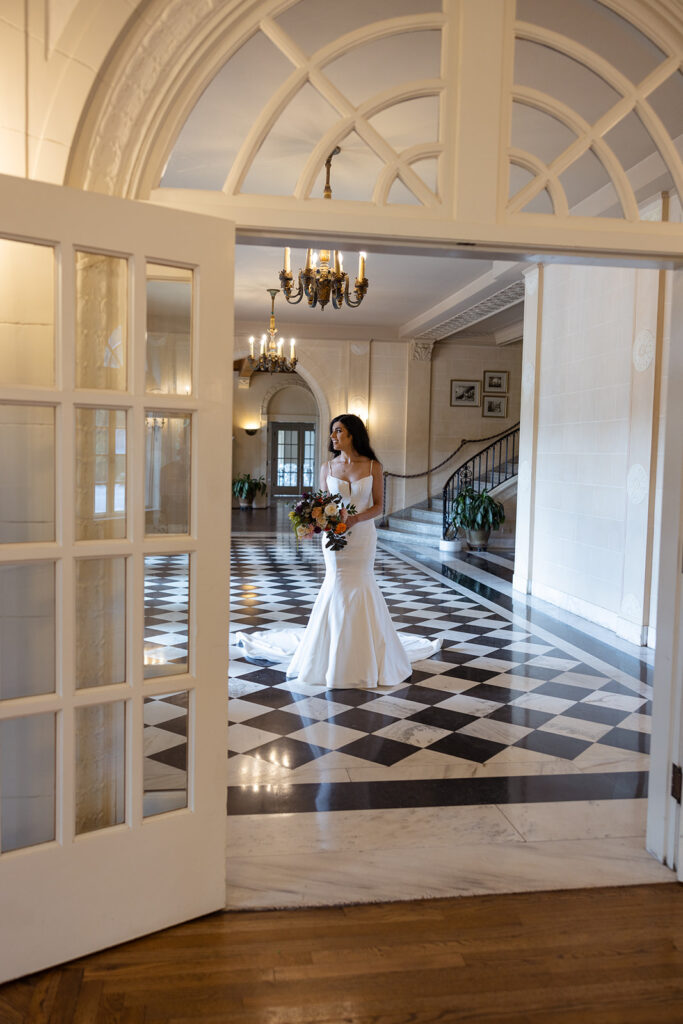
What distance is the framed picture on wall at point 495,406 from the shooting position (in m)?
17.2

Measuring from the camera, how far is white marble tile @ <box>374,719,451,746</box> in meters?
4.20

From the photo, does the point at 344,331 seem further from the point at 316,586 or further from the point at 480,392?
the point at 316,586

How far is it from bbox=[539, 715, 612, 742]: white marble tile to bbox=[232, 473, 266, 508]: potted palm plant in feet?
55.4

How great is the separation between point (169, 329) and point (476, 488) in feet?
45.1

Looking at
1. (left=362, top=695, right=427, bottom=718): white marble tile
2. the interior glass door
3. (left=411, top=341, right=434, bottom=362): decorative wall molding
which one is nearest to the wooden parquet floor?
(left=362, top=695, right=427, bottom=718): white marble tile

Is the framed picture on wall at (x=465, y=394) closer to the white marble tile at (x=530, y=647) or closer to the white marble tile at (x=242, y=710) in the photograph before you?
the white marble tile at (x=530, y=647)

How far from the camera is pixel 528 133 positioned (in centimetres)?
379

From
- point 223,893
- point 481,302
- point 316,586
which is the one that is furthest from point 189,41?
point 481,302

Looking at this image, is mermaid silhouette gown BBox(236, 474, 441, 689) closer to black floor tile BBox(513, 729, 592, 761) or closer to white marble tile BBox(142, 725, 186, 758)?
black floor tile BBox(513, 729, 592, 761)

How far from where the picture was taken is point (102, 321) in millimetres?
2301

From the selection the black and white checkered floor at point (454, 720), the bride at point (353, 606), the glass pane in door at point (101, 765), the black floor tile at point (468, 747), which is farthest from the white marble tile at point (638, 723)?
Answer: the glass pane in door at point (101, 765)

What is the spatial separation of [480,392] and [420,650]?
39.4ft

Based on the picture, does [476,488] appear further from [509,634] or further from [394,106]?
[394,106]

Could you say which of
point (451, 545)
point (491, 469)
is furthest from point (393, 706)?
point (491, 469)
